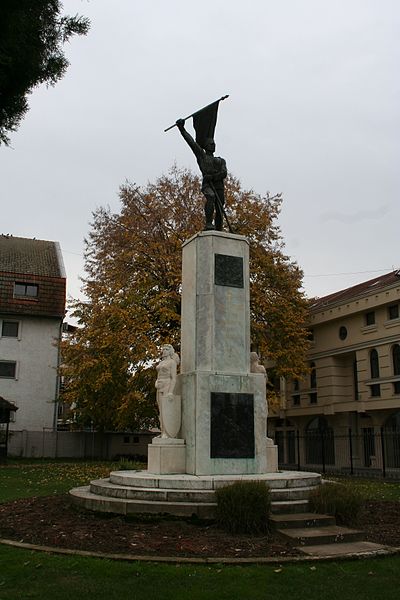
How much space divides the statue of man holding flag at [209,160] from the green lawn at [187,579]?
856 centimetres

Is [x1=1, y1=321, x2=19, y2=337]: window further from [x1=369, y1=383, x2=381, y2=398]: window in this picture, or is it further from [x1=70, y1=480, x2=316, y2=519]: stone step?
[x1=70, y1=480, x2=316, y2=519]: stone step

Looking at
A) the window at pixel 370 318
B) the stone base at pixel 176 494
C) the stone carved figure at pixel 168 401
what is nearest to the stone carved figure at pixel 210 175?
the stone carved figure at pixel 168 401

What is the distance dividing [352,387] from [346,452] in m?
3.71

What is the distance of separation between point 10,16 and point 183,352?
30.0 feet

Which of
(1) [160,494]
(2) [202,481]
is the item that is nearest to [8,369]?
(2) [202,481]

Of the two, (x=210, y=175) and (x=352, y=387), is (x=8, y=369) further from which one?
(x=210, y=175)

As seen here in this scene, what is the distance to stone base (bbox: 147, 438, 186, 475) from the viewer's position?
1184 cm

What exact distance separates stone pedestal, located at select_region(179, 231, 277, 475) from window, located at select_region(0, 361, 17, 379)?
26.9 meters

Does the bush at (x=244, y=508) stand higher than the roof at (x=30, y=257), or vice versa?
the roof at (x=30, y=257)

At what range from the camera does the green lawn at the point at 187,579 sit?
6.09 m

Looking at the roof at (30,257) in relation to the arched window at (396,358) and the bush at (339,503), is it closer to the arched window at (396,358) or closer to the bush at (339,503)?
the arched window at (396,358)

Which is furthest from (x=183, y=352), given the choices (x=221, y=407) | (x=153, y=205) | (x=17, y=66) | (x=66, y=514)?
(x=153, y=205)

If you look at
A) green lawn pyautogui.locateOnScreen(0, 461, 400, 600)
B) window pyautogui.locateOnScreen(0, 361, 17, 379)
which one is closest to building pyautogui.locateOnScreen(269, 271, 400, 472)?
window pyautogui.locateOnScreen(0, 361, 17, 379)

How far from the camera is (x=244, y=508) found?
8727mm
